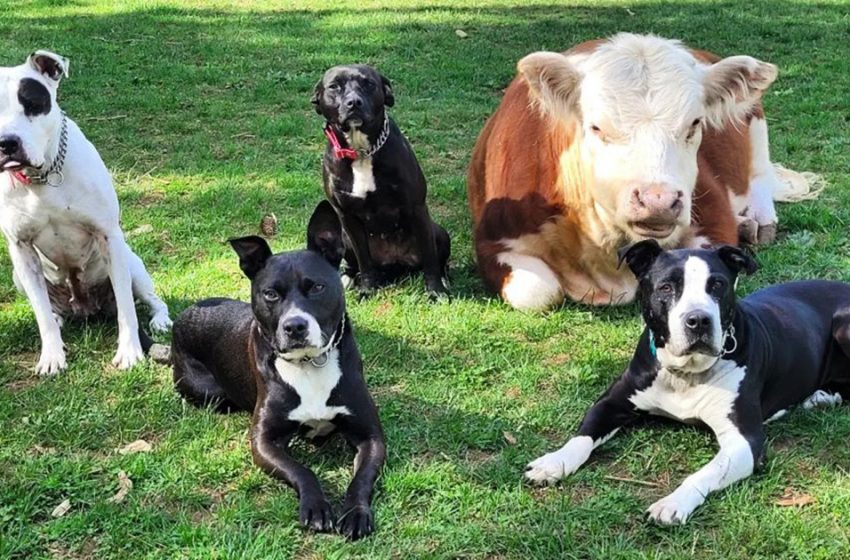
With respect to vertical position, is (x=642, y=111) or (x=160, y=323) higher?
(x=642, y=111)

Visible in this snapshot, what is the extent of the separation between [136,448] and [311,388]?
859mm

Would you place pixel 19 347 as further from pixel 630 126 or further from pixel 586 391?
pixel 630 126

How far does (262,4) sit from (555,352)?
1125cm

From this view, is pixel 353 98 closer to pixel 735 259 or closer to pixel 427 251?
pixel 427 251

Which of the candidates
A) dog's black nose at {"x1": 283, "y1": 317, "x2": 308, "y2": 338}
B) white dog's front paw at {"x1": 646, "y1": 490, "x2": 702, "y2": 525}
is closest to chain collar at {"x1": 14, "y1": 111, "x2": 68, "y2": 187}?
dog's black nose at {"x1": 283, "y1": 317, "x2": 308, "y2": 338}

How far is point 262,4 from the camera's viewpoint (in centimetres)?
1464

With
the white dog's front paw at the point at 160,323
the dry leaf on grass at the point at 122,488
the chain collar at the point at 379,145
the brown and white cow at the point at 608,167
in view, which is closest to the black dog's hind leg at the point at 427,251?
the brown and white cow at the point at 608,167

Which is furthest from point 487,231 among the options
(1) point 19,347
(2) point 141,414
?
(1) point 19,347

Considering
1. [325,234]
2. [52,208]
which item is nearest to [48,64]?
[52,208]

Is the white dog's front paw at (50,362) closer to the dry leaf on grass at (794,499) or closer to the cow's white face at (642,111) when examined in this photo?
the cow's white face at (642,111)

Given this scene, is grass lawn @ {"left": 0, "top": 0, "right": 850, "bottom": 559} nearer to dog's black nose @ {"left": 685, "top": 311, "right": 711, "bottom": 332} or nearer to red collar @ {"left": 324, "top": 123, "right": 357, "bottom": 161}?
dog's black nose @ {"left": 685, "top": 311, "right": 711, "bottom": 332}

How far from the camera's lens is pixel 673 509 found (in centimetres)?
335

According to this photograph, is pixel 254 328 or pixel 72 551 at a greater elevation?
pixel 254 328

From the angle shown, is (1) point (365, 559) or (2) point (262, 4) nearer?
(1) point (365, 559)
